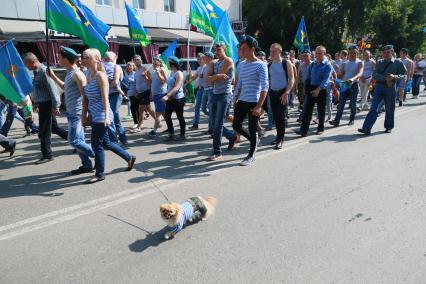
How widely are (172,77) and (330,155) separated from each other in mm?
3434

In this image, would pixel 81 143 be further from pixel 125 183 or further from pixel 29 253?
pixel 29 253

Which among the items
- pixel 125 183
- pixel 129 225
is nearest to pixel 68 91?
pixel 125 183

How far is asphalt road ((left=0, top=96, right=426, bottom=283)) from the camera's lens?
9.98ft

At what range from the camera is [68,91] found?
543cm

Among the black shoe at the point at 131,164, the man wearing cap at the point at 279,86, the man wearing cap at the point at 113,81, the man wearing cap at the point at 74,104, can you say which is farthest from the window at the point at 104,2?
the black shoe at the point at 131,164

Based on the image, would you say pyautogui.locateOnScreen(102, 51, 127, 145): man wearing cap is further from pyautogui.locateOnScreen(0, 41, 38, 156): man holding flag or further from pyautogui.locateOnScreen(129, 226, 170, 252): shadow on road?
pyautogui.locateOnScreen(129, 226, 170, 252): shadow on road

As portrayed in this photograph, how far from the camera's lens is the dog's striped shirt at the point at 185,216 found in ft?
11.6

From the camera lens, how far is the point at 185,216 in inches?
142

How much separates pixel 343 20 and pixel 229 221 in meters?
31.0

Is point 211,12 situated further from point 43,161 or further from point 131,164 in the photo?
point 43,161

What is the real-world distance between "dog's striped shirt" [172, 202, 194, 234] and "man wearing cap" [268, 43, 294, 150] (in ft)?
11.4

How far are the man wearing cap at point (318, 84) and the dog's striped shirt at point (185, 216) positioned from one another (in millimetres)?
4699

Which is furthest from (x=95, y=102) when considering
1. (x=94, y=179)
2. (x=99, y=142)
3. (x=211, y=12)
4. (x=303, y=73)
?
(x=303, y=73)

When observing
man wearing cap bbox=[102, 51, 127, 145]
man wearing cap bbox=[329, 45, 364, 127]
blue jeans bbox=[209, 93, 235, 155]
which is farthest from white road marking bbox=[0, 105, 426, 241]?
man wearing cap bbox=[329, 45, 364, 127]
